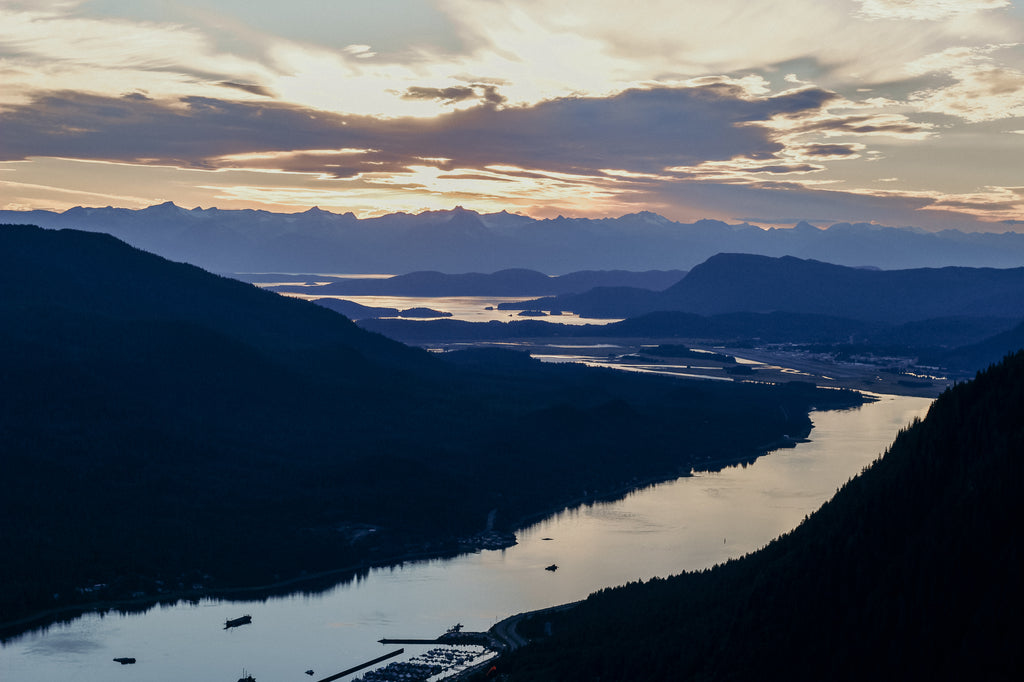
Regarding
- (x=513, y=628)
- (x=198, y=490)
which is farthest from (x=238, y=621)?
(x=198, y=490)

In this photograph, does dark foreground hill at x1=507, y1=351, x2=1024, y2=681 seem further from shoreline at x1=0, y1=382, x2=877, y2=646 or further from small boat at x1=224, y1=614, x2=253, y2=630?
shoreline at x1=0, y1=382, x2=877, y2=646

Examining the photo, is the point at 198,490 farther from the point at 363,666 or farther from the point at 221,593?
Result: the point at 363,666

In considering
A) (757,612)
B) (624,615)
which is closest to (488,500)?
(624,615)

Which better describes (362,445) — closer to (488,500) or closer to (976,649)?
(488,500)

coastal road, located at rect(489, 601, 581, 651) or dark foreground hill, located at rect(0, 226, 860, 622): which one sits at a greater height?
dark foreground hill, located at rect(0, 226, 860, 622)

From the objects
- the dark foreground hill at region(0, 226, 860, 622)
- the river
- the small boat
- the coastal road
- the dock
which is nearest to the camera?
the dock

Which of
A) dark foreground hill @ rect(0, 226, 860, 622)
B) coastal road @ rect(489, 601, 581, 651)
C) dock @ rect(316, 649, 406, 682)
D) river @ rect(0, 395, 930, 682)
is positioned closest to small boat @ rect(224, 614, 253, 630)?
river @ rect(0, 395, 930, 682)
